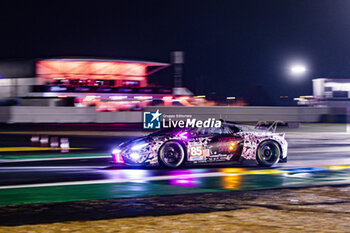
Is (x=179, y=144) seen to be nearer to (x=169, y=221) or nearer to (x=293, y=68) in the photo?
(x=169, y=221)

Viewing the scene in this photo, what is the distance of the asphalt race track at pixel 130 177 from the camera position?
27.9 ft

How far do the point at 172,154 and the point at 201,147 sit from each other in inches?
27.0

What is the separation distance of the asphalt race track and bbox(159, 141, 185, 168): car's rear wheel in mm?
260

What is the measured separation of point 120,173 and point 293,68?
58548 millimetres

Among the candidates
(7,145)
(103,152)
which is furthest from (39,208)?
(7,145)

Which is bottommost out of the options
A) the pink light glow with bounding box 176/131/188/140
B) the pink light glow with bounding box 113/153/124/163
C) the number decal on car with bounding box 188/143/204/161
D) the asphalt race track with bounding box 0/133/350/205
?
the asphalt race track with bounding box 0/133/350/205

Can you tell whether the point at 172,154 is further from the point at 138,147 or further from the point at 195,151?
the point at 138,147

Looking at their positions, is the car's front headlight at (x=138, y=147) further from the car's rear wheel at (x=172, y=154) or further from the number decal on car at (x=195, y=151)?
the number decal on car at (x=195, y=151)

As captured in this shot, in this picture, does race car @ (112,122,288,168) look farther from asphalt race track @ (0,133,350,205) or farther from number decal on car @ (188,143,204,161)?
asphalt race track @ (0,133,350,205)

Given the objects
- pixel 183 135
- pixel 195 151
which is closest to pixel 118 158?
pixel 183 135

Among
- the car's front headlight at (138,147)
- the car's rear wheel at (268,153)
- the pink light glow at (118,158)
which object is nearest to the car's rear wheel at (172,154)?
the car's front headlight at (138,147)

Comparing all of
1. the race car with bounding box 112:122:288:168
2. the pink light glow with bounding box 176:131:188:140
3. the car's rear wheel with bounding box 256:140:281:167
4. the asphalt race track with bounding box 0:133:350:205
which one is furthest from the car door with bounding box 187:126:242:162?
the car's rear wheel with bounding box 256:140:281:167

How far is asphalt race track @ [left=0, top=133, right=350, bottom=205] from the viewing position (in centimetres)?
849

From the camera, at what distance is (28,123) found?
32.7 metres
